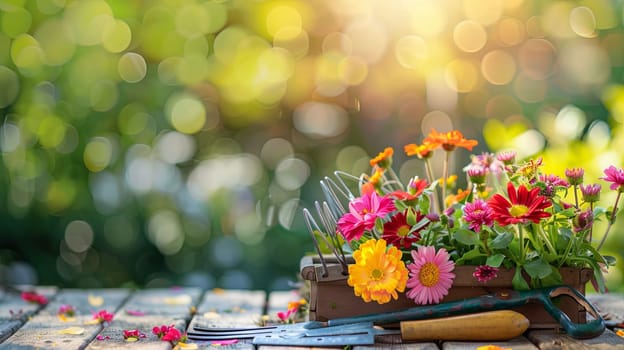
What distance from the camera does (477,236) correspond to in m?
1.48

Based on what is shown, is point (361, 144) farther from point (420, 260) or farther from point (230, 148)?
point (420, 260)

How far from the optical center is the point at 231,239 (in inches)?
113

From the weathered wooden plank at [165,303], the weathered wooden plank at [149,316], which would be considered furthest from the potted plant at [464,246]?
the weathered wooden plank at [165,303]

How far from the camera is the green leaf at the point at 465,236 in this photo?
148 cm

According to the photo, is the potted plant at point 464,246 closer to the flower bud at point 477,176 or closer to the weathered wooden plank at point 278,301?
the flower bud at point 477,176

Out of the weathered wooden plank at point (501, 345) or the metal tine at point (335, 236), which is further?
the metal tine at point (335, 236)

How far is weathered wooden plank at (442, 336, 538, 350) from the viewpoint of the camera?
54.7 inches

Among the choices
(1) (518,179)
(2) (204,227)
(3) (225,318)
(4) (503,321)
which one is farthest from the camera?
(2) (204,227)

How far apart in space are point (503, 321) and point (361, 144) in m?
1.63

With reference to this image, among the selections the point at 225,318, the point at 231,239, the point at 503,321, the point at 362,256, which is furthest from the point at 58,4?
the point at 503,321

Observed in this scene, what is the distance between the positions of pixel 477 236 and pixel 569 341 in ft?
0.75

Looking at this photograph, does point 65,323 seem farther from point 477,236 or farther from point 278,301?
point 477,236

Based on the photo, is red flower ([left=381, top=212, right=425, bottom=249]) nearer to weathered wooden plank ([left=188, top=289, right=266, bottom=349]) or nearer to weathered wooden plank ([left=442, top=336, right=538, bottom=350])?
weathered wooden plank ([left=442, top=336, right=538, bottom=350])

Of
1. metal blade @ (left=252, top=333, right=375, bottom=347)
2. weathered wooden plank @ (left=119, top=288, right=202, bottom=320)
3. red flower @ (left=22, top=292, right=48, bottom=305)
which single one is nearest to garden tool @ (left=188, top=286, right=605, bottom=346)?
metal blade @ (left=252, top=333, right=375, bottom=347)
